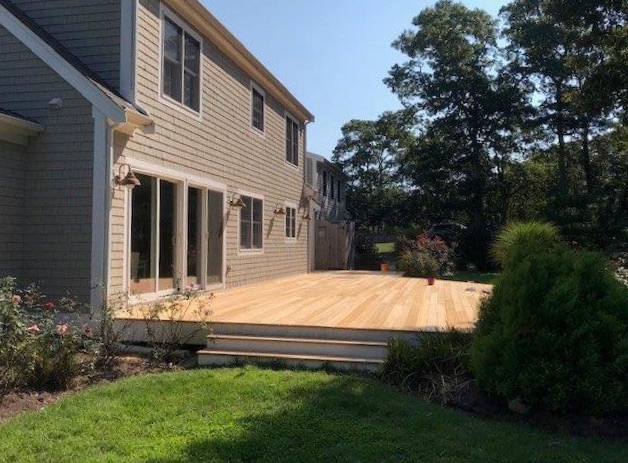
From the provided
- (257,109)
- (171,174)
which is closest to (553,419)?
(171,174)

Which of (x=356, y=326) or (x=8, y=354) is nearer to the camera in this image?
(x=8, y=354)

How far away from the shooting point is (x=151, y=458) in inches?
154

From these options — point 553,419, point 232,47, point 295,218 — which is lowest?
point 553,419

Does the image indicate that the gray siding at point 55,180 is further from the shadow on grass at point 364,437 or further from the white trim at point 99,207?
the shadow on grass at point 364,437

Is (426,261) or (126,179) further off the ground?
(126,179)

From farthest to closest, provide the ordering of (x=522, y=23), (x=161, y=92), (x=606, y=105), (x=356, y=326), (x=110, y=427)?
(x=522, y=23)
(x=606, y=105)
(x=161, y=92)
(x=356, y=326)
(x=110, y=427)

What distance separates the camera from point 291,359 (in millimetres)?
6430

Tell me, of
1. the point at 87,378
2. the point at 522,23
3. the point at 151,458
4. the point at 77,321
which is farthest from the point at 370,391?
the point at 522,23

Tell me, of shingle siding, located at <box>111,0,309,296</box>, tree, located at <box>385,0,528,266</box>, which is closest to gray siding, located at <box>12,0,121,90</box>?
shingle siding, located at <box>111,0,309,296</box>

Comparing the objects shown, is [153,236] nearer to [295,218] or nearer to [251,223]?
[251,223]

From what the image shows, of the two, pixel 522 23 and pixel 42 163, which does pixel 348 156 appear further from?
pixel 42 163

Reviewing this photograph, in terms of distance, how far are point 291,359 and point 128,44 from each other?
16.4 ft

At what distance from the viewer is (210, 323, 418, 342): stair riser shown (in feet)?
21.6

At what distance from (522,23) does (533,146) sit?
21.3 ft
